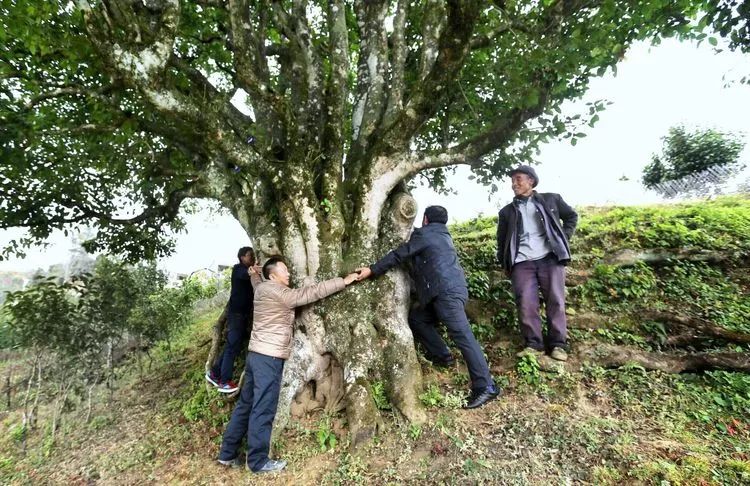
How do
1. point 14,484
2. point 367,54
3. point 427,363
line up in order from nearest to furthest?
point 14,484
point 427,363
point 367,54

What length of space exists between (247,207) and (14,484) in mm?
4500

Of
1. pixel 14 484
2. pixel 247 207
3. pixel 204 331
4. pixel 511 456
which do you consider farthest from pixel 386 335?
pixel 204 331

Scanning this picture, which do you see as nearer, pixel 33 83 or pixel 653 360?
pixel 653 360

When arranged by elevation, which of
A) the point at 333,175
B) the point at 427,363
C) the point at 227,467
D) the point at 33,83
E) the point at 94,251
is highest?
the point at 33,83

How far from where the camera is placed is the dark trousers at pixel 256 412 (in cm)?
382

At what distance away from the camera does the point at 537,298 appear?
463cm

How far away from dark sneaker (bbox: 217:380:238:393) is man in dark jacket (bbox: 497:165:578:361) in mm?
3990

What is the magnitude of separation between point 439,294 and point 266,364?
7.04 ft

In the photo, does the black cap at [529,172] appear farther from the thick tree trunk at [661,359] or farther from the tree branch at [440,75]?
the thick tree trunk at [661,359]

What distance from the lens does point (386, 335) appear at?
183 inches

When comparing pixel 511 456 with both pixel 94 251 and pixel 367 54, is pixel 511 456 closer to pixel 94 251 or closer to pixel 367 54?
pixel 367 54

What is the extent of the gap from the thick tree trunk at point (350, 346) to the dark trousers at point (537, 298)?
1.46m

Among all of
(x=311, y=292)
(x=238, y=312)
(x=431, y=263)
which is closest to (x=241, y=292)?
(x=238, y=312)

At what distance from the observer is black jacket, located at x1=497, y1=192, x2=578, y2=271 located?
4520 millimetres
